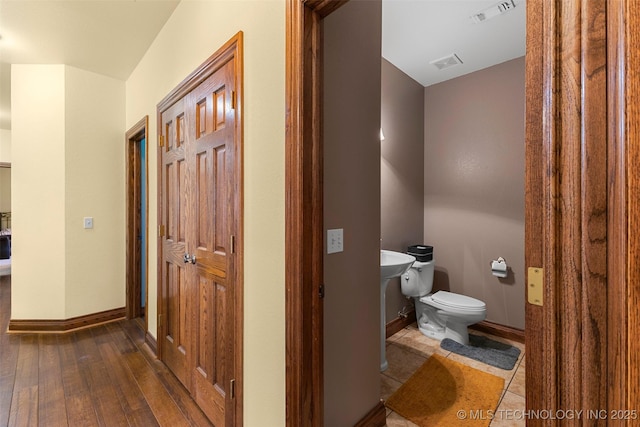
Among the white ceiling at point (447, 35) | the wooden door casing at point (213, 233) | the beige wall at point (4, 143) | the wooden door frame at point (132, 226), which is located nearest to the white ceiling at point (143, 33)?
the white ceiling at point (447, 35)

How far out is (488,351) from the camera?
8.16 feet

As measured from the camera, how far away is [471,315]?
2447 millimetres

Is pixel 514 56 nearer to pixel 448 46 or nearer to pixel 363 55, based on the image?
pixel 448 46

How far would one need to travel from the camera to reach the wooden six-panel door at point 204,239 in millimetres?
1476

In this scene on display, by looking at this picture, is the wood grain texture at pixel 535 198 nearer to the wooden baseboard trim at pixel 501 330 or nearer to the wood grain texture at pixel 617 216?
the wood grain texture at pixel 617 216

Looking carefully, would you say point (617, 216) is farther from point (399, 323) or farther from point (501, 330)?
point (501, 330)

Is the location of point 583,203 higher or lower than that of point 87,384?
higher

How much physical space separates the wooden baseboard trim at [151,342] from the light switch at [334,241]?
1952 mm

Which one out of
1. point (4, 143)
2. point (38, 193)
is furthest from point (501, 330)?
point (4, 143)

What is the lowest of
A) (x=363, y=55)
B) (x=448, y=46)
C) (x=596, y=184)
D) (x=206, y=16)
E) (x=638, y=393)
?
(x=638, y=393)

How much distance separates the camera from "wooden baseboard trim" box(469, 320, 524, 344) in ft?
8.81

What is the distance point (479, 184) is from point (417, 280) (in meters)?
Answer: 1.16

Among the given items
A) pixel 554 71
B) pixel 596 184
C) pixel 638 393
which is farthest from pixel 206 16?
pixel 638 393

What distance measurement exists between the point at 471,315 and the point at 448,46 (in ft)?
7.61
